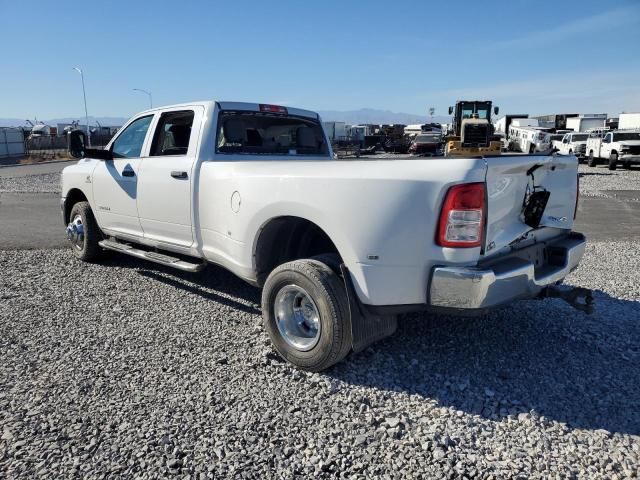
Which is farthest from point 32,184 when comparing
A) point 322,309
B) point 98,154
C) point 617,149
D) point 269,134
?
point 617,149

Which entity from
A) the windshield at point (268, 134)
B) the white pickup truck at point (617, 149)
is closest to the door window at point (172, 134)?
the windshield at point (268, 134)

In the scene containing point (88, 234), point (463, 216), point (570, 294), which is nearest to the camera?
point (463, 216)

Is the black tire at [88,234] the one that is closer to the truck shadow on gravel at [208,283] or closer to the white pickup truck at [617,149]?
the truck shadow on gravel at [208,283]

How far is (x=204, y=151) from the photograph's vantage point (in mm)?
4539

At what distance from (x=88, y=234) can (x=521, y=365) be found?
17.4ft

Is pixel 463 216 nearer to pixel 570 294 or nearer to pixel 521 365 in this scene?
pixel 570 294

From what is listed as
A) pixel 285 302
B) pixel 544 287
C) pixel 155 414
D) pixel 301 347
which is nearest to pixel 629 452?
Answer: pixel 544 287

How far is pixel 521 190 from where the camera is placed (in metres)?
3.28

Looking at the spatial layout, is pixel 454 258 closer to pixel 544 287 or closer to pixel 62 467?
pixel 544 287

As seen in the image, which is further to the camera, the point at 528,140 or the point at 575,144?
the point at 575,144

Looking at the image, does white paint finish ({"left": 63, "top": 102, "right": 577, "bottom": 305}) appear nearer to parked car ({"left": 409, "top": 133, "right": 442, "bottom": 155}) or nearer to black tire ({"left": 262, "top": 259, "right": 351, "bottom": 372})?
black tire ({"left": 262, "top": 259, "right": 351, "bottom": 372})

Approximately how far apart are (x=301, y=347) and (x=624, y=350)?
2.60m

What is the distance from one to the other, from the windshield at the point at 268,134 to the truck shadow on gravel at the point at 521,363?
5.18ft

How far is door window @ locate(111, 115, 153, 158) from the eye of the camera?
5.52m
